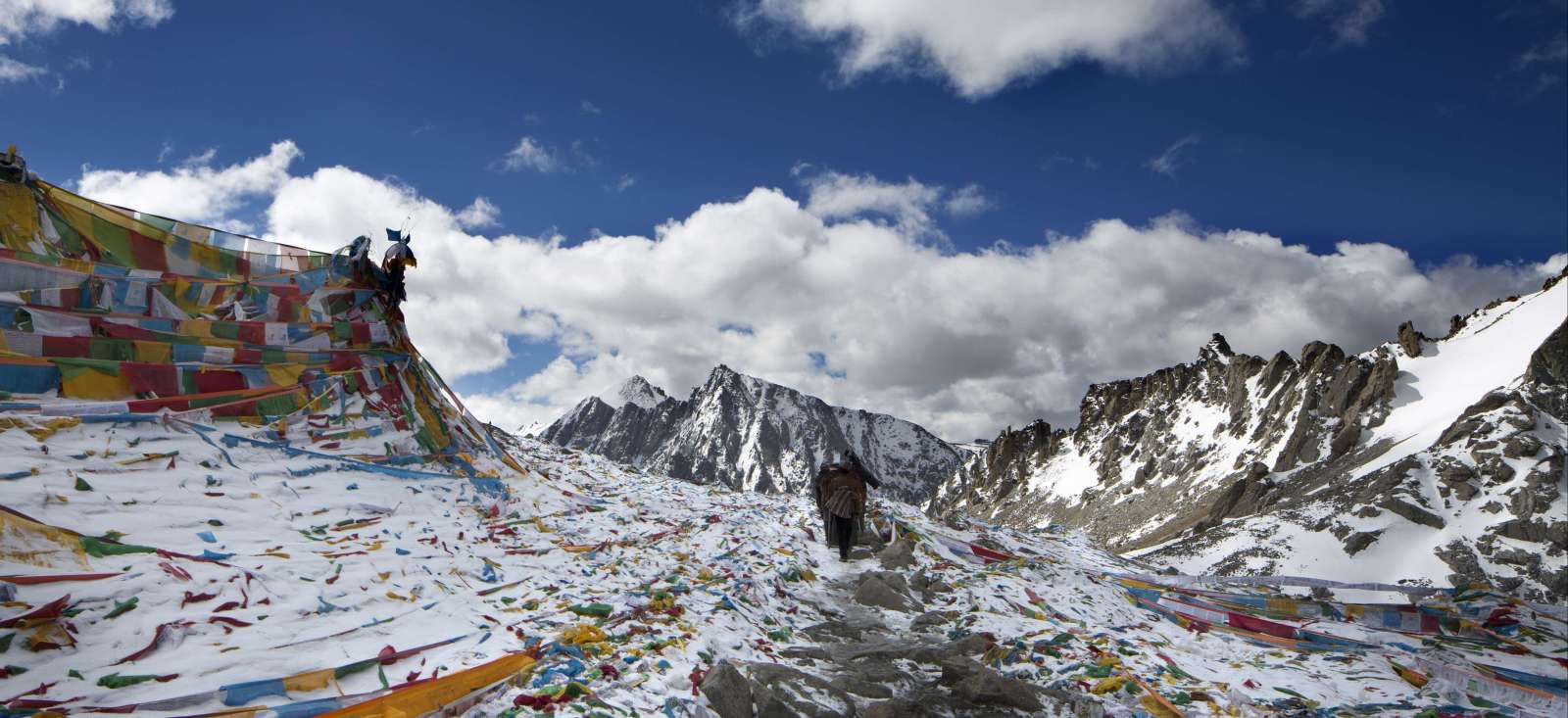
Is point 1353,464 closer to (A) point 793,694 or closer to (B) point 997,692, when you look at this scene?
(B) point 997,692

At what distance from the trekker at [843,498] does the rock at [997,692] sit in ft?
23.4

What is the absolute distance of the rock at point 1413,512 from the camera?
47.5 meters

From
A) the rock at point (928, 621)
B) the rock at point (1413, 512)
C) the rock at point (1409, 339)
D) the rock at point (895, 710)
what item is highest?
the rock at point (1409, 339)

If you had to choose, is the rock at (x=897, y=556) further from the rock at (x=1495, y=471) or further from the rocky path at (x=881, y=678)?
the rock at (x=1495, y=471)

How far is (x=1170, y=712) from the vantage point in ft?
26.3

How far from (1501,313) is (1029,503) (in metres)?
56.3

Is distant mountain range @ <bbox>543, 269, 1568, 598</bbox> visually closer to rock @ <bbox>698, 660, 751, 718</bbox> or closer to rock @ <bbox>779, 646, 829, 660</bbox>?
rock @ <bbox>779, 646, 829, 660</bbox>

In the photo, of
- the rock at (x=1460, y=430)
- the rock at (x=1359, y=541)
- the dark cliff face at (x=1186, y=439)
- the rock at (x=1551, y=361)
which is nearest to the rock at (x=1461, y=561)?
the rock at (x=1359, y=541)

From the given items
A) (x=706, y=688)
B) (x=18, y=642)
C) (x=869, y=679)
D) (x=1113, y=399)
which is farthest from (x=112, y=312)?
(x=1113, y=399)

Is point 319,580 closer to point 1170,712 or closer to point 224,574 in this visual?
point 224,574

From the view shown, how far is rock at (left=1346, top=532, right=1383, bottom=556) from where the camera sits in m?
46.3

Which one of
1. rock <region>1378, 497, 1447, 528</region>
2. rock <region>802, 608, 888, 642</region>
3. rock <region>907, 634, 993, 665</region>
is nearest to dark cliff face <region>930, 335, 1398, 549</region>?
rock <region>1378, 497, 1447, 528</region>

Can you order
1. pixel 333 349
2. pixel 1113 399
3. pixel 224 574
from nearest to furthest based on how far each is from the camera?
pixel 224 574 < pixel 333 349 < pixel 1113 399

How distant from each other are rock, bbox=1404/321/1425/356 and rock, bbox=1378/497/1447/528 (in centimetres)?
3790
